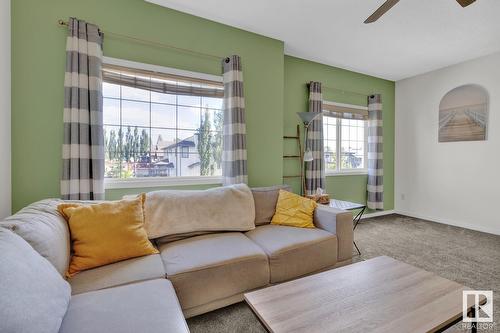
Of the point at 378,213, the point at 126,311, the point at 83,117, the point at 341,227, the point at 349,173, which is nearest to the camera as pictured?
the point at 126,311

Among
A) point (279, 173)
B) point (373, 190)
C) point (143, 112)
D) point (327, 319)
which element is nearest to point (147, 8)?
point (143, 112)

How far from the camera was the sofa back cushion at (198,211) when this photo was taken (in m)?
1.92

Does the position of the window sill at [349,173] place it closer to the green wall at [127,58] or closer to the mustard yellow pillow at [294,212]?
the green wall at [127,58]

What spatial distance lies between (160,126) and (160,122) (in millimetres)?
45

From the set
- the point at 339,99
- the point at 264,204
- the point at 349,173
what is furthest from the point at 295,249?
the point at 339,99

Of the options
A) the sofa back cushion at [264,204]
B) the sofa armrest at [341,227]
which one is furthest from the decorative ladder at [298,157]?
the sofa armrest at [341,227]

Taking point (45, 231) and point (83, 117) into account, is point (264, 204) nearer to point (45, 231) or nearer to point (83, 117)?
point (45, 231)

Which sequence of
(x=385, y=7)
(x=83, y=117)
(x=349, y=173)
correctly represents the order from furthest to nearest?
(x=349, y=173)
(x=83, y=117)
(x=385, y=7)

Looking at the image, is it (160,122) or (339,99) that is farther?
(339,99)

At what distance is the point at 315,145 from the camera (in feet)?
11.8

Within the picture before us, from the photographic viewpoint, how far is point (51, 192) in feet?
6.61

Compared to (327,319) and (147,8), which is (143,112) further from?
(327,319)

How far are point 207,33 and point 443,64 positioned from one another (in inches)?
155

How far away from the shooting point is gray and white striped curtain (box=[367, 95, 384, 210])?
4.27 m
